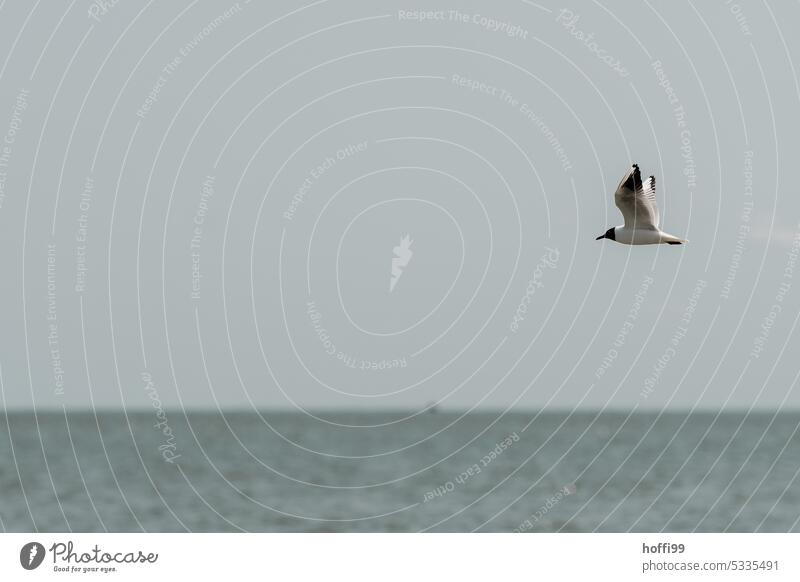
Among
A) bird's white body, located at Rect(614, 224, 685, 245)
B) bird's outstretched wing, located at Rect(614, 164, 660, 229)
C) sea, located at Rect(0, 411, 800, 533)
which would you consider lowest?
sea, located at Rect(0, 411, 800, 533)

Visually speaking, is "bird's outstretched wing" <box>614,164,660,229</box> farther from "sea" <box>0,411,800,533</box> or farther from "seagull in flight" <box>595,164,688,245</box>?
"sea" <box>0,411,800,533</box>

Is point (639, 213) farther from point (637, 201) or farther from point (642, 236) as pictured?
point (642, 236)

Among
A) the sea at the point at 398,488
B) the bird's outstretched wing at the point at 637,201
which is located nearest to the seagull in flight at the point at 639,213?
the bird's outstretched wing at the point at 637,201

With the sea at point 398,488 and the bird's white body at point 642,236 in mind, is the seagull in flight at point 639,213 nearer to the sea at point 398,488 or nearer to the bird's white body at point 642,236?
the bird's white body at point 642,236

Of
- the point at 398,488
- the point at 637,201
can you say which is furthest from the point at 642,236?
the point at 398,488

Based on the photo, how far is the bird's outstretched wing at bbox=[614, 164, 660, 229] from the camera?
1962 cm

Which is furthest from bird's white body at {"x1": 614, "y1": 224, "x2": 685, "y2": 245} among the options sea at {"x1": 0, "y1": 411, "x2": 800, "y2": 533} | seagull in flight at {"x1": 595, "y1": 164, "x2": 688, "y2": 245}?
sea at {"x1": 0, "y1": 411, "x2": 800, "y2": 533}

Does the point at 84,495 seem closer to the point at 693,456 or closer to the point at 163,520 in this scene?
the point at 163,520

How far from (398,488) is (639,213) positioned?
142 feet
